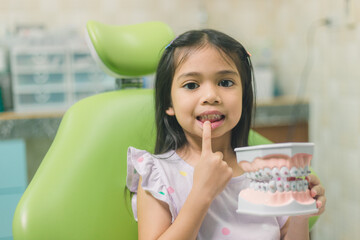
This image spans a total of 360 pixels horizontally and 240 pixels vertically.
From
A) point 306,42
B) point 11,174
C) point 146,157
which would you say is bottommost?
point 11,174

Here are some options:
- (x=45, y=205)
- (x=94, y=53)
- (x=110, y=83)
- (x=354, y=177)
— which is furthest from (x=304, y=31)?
(x=45, y=205)

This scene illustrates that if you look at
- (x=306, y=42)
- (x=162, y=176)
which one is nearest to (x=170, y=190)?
(x=162, y=176)

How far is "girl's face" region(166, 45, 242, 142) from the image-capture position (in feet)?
3.25

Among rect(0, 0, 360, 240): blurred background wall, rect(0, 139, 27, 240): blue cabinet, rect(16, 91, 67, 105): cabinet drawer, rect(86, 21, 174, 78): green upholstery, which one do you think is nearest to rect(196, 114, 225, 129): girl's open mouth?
rect(86, 21, 174, 78): green upholstery

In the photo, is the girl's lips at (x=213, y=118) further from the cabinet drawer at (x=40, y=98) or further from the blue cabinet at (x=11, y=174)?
the cabinet drawer at (x=40, y=98)

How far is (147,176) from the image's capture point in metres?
1.04

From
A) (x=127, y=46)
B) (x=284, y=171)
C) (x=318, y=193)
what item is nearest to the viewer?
(x=284, y=171)

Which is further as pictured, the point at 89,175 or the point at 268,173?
the point at 89,175

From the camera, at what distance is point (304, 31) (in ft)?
8.00

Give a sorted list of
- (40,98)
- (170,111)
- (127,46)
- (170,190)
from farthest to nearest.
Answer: (40,98), (127,46), (170,111), (170,190)

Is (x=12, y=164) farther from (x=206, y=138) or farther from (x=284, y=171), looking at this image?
(x=284, y=171)

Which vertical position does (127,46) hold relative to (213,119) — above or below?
above

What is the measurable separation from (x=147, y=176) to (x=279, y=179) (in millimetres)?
362

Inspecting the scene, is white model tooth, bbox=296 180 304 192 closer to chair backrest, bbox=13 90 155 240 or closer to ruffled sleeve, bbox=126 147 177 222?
ruffled sleeve, bbox=126 147 177 222
